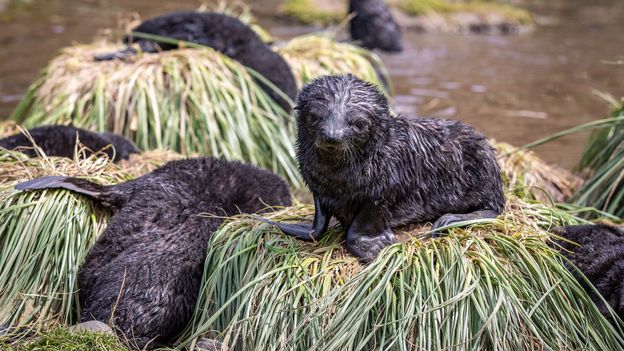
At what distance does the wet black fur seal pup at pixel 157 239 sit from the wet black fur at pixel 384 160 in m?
0.86

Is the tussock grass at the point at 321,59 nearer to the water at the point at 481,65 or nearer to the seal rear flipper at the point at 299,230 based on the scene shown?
the water at the point at 481,65

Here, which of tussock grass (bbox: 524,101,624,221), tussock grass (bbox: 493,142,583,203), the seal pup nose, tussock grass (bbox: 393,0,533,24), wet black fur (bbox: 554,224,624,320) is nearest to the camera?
the seal pup nose

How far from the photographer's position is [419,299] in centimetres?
387

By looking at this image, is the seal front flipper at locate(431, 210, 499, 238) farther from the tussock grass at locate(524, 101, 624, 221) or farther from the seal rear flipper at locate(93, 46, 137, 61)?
the seal rear flipper at locate(93, 46, 137, 61)

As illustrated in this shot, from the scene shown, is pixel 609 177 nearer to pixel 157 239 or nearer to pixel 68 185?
pixel 157 239

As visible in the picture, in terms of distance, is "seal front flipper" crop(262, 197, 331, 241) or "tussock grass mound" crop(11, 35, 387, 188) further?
"tussock grass mound" crop(11, 35, 387, 188)

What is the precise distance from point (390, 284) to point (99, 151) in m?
2.63

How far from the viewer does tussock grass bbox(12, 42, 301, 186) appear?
708 cm

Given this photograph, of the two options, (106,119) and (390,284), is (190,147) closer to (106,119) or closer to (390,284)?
(106,119)

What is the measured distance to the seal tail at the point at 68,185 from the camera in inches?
191

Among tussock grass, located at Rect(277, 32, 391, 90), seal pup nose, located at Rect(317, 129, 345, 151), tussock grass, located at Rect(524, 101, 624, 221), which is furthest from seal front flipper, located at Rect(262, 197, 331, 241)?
tussock grass, located at Rect(277, 32, 391, 90)

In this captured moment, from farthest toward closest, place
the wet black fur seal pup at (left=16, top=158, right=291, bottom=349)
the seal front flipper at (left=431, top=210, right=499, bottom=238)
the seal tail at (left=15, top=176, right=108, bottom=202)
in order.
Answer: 1. the seal tail at (left=15, top=176, right=108, bottom=202)
2. the wet black fur seal pup at (left=16, top=158, right=291, bottom=349)
3. the seal front flipper at (left=431, top=210, right=499, bottom=238)

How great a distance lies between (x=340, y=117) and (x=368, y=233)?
2.06 feet

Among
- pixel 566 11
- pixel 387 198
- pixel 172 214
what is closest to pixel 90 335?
pixel 172 214
